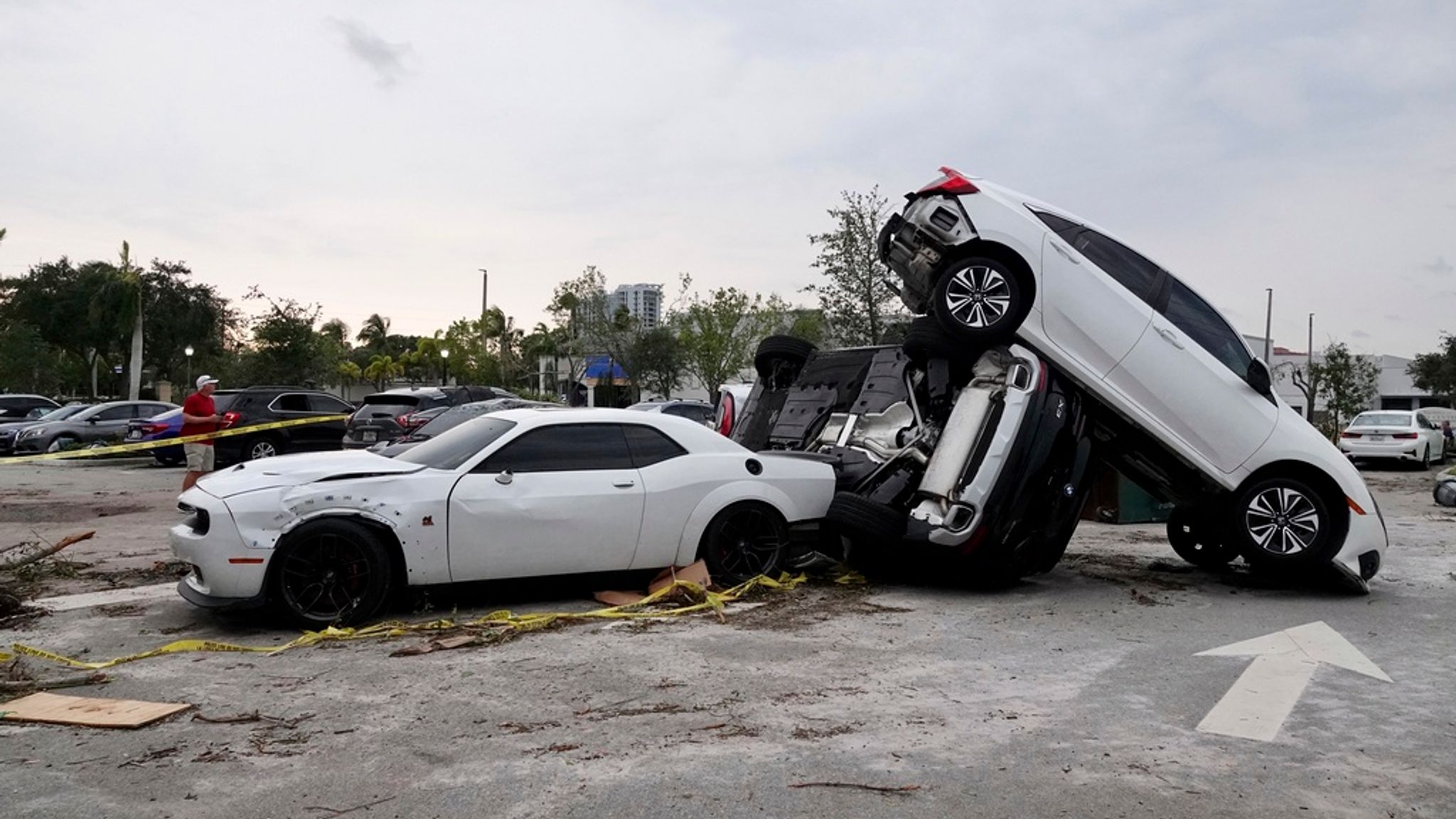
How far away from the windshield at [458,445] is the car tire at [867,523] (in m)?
2.38

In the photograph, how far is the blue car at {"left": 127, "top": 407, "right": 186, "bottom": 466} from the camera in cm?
2144

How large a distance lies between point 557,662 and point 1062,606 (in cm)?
373

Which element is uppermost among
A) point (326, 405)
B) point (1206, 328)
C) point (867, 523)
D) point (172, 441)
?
point (1206, 328)

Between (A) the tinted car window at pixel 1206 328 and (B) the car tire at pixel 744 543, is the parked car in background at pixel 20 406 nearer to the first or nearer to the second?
(B) the car tire at pixel 744 543

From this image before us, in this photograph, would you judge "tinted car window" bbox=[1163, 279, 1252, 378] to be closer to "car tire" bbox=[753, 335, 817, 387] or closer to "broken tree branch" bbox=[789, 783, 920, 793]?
"car tire" bbox=[753, 335, 817, 387]

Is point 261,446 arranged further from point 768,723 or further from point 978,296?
point 768,723

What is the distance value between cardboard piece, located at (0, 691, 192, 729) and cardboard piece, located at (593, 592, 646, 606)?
286 centimetres

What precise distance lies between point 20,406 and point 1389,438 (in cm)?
3397

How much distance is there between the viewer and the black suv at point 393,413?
18.7 meters

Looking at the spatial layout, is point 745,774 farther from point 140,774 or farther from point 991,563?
point 991,563

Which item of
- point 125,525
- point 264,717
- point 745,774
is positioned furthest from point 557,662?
point 125,525

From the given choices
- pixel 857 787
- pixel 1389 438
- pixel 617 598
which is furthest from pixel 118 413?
pixel 1389 438

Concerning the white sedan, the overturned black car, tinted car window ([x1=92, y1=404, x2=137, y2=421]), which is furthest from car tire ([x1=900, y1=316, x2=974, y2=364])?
tinted car window ([x1=92, y1=404, x2=137, y2=421])

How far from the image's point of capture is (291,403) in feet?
66.7
